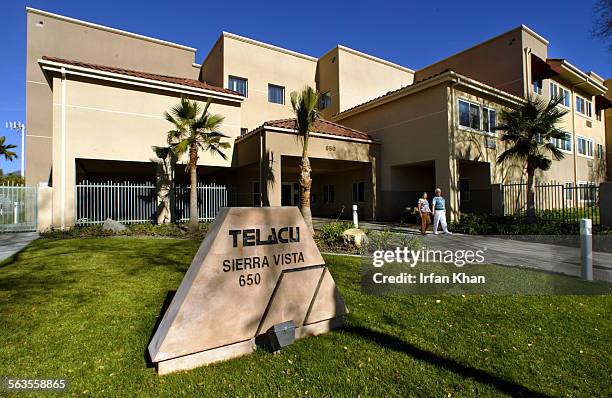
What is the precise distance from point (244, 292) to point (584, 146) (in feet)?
98.0

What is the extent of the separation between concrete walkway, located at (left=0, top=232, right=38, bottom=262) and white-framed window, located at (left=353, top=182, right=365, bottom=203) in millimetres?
14396

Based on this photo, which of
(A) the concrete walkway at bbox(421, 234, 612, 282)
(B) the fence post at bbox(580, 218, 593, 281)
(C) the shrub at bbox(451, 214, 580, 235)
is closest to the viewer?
(B) the fence post at bbox(580, 218, 593, 281)

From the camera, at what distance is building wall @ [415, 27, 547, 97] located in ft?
58.7

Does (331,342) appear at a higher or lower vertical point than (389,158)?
lower

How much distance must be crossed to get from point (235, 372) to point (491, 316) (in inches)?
141

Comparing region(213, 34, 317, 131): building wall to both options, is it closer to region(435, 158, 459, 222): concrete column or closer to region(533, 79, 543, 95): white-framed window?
region(435, 158, 459, 222): concrete column

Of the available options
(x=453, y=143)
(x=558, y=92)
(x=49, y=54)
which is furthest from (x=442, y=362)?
(x=558, y=92)

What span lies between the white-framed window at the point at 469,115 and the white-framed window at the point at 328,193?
337 inches

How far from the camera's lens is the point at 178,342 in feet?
10.3

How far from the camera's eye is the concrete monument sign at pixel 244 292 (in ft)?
10.6

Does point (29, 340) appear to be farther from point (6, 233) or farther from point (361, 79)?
point (361, 79)

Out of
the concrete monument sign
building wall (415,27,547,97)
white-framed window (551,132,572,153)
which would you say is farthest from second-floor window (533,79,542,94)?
the concrete monument sign

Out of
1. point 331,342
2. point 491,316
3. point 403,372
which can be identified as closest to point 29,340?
point 331,342

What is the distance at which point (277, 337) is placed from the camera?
352cm
